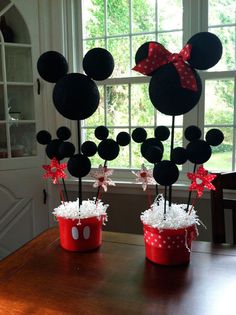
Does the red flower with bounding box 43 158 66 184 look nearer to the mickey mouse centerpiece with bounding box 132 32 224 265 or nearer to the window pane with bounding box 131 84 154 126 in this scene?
the mickey mouse centerpiece with bounding box 132 32 224 265

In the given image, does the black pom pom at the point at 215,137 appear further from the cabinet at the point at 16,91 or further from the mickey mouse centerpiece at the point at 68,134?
the cabinet at the point at 16,91

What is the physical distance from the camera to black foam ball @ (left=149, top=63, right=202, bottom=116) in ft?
3.03

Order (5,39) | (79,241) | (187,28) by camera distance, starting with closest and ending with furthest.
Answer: (79,241) → (187,28) → (5,39)

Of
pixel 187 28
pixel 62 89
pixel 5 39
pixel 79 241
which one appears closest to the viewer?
pixel 62 89

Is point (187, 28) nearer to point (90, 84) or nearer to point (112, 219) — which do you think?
point (90, 84)

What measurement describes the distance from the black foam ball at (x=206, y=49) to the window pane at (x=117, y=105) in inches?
44.5

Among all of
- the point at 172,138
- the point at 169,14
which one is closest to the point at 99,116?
the point at 169,14

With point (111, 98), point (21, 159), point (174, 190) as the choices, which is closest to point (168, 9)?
point (111, 98)

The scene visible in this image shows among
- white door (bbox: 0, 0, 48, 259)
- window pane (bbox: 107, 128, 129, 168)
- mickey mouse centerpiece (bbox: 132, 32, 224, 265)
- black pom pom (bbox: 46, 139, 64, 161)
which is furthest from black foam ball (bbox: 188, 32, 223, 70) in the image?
white door (bbox: 0, 0, 48, 259)

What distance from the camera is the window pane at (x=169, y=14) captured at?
6.17 ft

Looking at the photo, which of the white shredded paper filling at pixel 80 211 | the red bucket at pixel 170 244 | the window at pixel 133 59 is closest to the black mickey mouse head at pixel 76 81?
the white shredded paper filling at pixel 80 211

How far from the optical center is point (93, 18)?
207cm

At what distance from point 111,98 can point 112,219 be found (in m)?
0.84

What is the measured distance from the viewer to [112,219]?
6.83 feet
